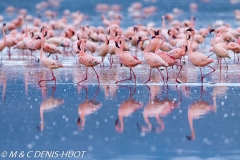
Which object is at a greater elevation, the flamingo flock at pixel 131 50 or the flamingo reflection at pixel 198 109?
the flamingo flock at pixel 131 50

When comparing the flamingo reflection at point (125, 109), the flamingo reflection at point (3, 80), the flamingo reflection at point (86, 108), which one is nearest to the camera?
the flamingo reflection at point (125, 109)

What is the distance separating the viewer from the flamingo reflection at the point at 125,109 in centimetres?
→ 876

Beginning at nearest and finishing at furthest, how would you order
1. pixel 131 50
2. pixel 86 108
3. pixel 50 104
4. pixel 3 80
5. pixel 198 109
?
pixel 198 109 → pixel 86 108 → pixel 50 104 → pixel 3 80 → pixel 131 50

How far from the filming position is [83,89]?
11625mm

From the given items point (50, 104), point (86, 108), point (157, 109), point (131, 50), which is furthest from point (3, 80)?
point (157, 109)

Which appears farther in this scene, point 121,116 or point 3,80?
point 3,80

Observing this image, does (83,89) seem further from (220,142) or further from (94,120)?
(220,142)

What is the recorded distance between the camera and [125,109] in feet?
32.1

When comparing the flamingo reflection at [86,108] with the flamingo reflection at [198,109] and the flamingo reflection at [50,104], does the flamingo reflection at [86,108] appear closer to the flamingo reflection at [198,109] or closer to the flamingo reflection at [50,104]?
the flamingo reflection at [50,104]

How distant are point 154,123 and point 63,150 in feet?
5.62

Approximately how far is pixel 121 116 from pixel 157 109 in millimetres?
Result: 719

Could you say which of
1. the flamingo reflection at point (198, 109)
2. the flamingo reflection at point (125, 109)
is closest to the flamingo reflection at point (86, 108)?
the flamingo reflection at point (125, 109)

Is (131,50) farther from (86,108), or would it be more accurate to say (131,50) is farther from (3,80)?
(86,108)

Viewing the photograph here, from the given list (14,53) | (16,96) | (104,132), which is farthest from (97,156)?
(14,53)
